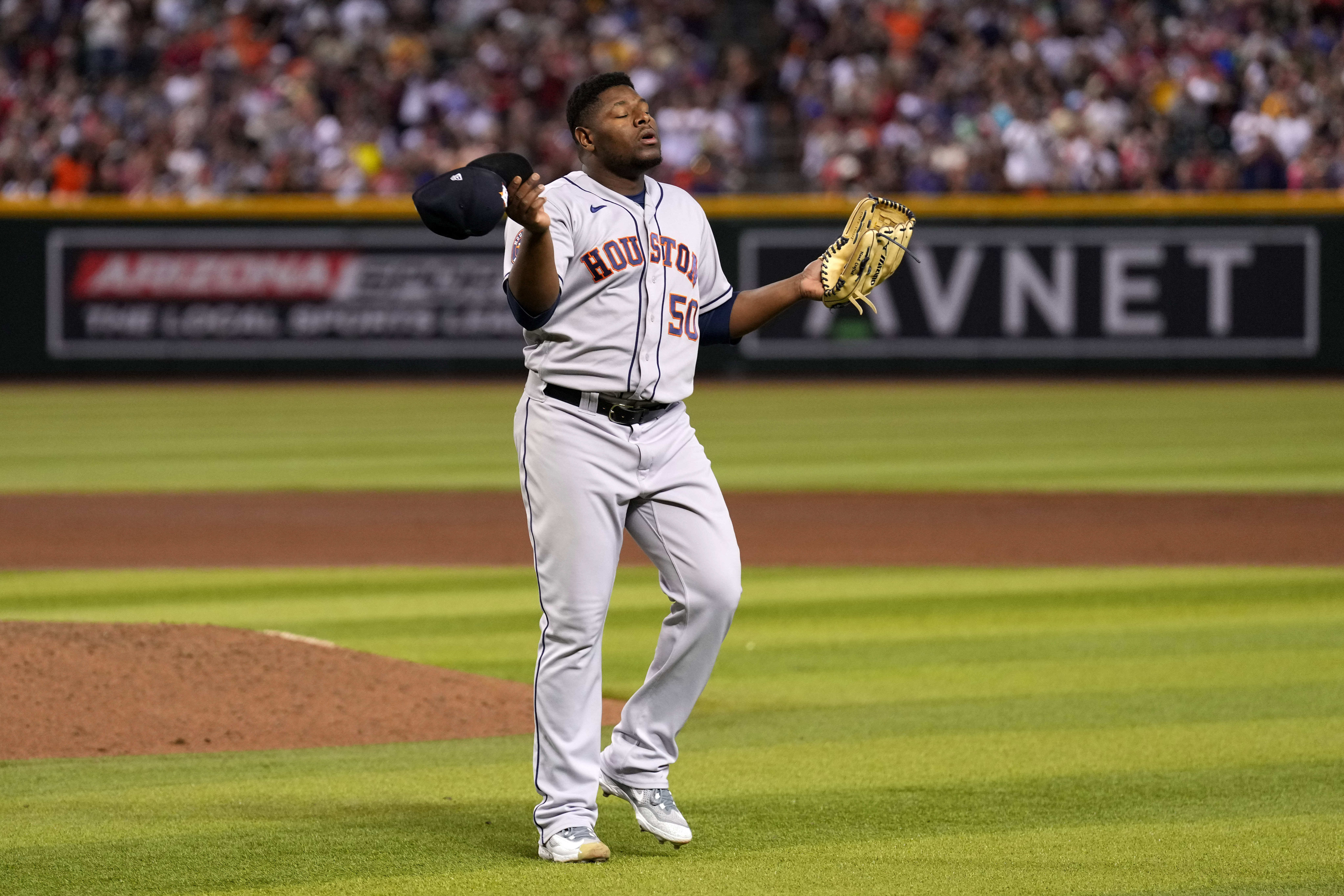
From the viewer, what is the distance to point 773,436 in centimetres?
1611

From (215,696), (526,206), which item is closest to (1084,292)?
(215,696)

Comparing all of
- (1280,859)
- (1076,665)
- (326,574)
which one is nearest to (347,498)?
(326,574)

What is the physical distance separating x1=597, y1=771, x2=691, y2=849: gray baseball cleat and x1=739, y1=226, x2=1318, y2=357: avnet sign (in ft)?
54.2

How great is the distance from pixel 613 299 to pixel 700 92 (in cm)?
1871

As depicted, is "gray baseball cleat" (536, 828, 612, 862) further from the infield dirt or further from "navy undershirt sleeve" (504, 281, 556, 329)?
the infield dirt

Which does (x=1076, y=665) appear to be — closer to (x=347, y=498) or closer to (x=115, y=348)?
(x=347, y=498)

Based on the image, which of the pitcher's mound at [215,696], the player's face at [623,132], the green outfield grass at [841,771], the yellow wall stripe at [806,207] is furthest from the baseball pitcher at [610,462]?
the yellow wall stripe at [806,207]

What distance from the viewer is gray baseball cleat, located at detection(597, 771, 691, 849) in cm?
435

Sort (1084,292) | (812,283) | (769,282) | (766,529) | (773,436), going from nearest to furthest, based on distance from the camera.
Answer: (812,283) < (766,529) < (773,436) < (1084,292) < (769,282)

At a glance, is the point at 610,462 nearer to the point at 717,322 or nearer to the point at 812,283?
the point at 717,322

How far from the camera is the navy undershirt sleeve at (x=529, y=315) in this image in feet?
13.5

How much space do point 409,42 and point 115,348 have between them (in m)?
5.21

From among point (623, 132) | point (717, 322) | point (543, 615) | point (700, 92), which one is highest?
point (700, 92)

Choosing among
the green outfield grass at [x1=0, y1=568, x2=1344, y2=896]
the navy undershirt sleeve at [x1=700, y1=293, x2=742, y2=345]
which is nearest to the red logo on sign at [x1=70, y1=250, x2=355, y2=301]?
the green outfield grass at [x1=0, y1=568, x2=1344, y2=896]
